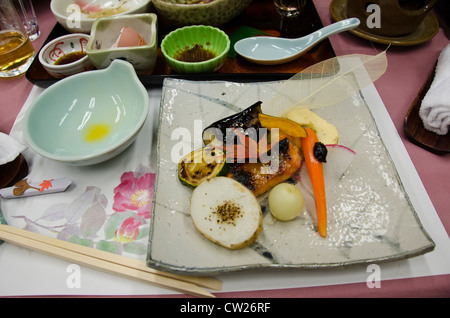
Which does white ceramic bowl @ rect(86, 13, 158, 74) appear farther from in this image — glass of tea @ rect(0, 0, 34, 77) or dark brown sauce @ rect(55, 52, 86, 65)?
glass of tea @ rect(0, 0, 34, 77)

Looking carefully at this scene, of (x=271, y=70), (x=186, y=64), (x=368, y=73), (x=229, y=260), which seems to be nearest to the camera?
(x=229, y=260)

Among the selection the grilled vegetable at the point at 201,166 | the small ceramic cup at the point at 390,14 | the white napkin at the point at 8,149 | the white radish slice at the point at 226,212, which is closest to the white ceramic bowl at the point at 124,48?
the white napkin at the point at 8,149

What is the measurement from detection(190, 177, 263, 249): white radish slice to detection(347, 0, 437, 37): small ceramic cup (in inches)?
63.1

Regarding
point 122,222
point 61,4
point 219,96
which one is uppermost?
point 61,4

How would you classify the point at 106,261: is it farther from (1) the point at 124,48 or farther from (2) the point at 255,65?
(2) the point at 255,65

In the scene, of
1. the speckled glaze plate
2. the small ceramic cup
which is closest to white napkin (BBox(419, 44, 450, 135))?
the speckled glaze plate

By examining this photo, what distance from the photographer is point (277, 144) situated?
1438 mm

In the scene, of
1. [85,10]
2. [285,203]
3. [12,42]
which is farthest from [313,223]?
[85,10]

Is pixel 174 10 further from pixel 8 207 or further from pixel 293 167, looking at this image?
pixel 8 207

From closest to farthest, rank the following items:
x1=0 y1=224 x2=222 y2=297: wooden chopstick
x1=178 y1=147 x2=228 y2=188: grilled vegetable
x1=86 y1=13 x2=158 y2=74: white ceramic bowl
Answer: x1=0 y1=224 x2=222 y2=297: wooden chopstick
x1=178 y1=147 x2=228 y2=188: grilled vegetable
x1=86 y1=13 x2=158 y2=74: white ceramic bowl

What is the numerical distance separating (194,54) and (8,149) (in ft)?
4.07

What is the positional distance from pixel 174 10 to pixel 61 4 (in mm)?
1009

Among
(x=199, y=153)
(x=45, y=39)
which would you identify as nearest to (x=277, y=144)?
(x=199, y=153)

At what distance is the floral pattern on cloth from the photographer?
1.29 meters
